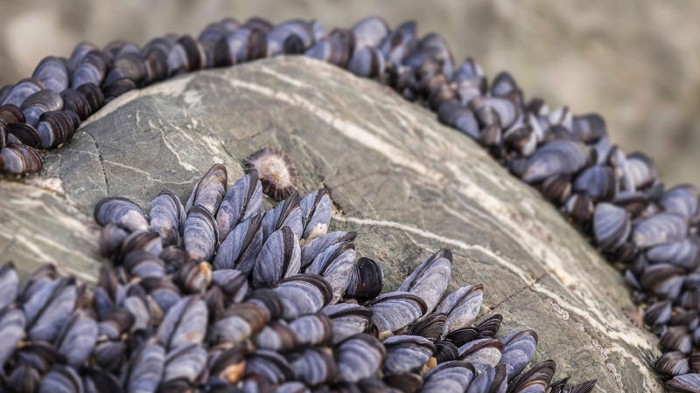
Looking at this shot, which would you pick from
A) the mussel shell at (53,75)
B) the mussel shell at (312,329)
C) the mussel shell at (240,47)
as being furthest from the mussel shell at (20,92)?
the mussel shell at (312,329)

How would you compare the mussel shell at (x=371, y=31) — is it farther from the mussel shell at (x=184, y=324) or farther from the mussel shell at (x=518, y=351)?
the mussel shell at (x=184, y=324)

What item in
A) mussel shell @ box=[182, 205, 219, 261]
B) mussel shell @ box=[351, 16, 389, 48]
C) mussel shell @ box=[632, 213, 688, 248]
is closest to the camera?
mussel shell @ box=[182, 205, 219, 261]

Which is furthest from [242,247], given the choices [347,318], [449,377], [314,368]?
[449,377]

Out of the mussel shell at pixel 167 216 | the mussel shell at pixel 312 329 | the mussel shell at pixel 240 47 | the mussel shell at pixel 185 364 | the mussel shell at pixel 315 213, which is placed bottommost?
the mussel shell at pixel 185 364

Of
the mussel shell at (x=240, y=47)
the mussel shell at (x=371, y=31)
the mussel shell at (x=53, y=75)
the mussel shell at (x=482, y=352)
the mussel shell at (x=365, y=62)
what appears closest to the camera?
the mussel shell at (x=482, y=352)

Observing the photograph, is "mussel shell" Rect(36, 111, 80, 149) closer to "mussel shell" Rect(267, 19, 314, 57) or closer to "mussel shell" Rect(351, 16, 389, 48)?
"mussel shell" Rect(267, 19, 314, 57)

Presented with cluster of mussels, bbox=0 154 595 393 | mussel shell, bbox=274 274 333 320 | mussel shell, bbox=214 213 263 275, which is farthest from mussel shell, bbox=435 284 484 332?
mussel shell, bbox=214 213 263 275
